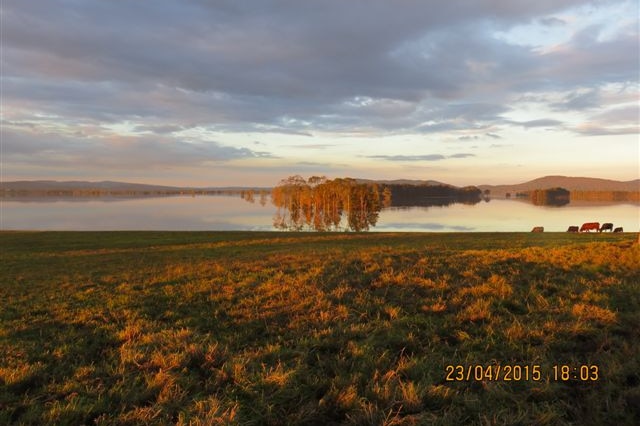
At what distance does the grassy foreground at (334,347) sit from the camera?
11.9 feet

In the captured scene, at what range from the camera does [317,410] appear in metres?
3.65

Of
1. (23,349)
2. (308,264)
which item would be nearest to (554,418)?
(23,349)

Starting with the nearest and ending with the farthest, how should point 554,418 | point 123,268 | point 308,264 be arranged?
point 554,418, point 308,264, point 123,268

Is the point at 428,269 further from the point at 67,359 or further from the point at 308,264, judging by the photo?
the point at 67,359

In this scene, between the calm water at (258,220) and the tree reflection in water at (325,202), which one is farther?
the tree reflection in water at (325,202)

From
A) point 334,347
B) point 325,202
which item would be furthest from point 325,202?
point 334,347

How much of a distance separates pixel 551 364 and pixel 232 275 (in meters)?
7.80

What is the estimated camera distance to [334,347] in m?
5.06
